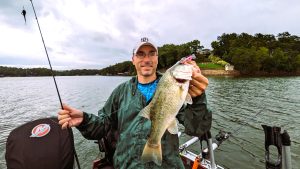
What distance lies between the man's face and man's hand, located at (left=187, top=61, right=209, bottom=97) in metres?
0.80

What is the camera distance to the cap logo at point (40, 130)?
12.0ft

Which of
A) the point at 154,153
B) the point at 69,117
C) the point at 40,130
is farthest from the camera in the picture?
the point at 40,130

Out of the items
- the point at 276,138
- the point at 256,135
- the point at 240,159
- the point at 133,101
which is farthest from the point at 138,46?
the point at 256,135

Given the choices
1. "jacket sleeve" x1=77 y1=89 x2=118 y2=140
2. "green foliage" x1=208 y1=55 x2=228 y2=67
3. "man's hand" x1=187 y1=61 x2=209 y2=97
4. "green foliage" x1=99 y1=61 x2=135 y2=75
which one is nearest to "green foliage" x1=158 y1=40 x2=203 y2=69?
"man's hand" x1=187 y1=61 x2=209 y2=97

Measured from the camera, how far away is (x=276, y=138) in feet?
13.4

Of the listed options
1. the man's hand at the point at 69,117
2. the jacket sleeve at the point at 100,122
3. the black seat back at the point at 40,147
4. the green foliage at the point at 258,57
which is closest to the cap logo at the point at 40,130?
the black seat back at the point at 40,147

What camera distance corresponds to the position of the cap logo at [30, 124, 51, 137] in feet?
12.0

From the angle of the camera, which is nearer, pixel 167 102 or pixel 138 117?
pixel 167 102

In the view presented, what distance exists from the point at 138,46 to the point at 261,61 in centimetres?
9650

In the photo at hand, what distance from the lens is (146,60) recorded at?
3240 mm

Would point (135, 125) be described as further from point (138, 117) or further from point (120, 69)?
point (120, 69)

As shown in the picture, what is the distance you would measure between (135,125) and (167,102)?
2.58ft

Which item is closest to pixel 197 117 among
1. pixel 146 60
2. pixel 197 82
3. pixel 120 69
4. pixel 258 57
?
pixel 197 82

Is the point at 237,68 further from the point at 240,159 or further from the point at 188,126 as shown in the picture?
the point at 188,126
